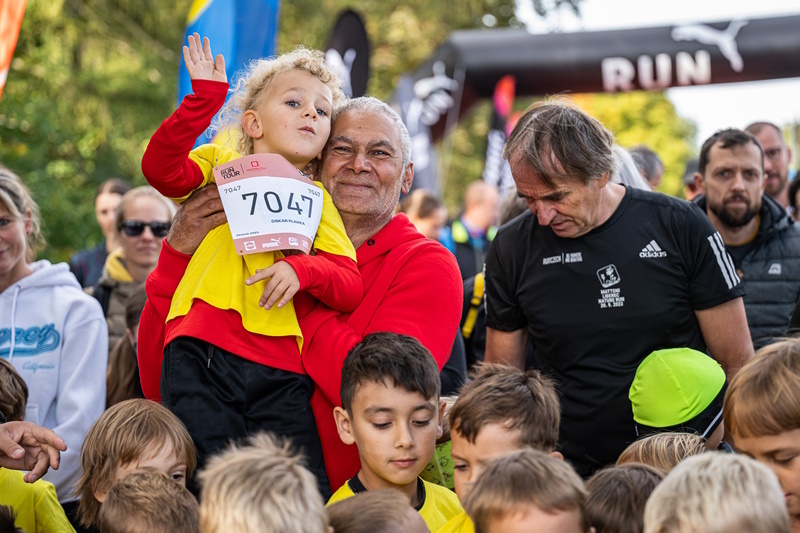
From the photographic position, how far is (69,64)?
15.4 meters

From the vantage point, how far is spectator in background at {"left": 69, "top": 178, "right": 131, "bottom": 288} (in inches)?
288

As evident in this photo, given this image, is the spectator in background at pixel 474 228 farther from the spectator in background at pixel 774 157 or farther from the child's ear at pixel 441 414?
the child's ear at pixel 441 414

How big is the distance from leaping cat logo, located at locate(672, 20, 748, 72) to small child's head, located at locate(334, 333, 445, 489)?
393 inches

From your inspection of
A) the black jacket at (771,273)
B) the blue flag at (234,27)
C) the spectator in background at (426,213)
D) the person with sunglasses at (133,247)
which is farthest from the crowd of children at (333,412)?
the spectator in background at (426,213)

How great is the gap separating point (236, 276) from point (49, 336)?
166 centimetres

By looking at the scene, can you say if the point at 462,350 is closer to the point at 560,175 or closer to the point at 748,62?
the point at 560,175

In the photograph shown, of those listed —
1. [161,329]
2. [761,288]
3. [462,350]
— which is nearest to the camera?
[161,329]

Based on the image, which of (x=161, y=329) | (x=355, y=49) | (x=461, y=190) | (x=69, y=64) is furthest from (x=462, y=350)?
(x=461, y=190)

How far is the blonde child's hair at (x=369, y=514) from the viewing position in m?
2.60

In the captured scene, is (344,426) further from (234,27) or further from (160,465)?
(234,27)

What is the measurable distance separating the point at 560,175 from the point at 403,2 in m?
20.4

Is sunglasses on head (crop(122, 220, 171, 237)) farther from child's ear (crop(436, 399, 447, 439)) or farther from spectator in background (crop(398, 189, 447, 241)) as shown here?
spectator in background (crop(398, 189, 447, 241))

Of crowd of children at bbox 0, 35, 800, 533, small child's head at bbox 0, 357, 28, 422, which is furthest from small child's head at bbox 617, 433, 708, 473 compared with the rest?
small child's head at bbox 0, 357, 28, 422

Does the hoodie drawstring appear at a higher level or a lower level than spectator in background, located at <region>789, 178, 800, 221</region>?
lower
